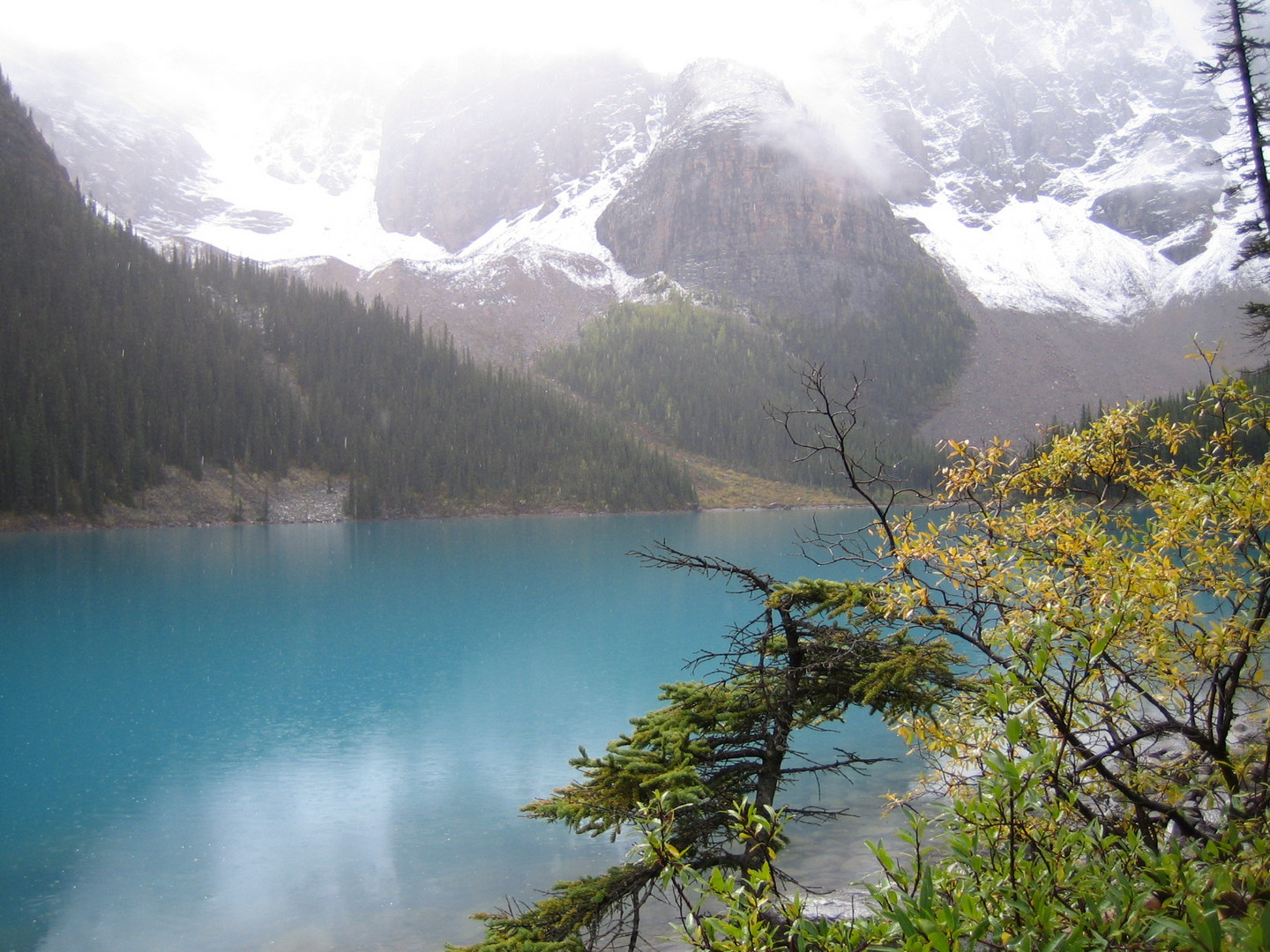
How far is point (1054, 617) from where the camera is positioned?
3477 millimetres

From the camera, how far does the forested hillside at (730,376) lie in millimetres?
146500

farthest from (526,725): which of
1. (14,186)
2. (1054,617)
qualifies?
(14,186)


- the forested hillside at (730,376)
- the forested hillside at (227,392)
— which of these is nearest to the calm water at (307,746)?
the forested hillside at (227,392)

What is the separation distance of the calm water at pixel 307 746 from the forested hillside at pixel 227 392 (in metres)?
38.1

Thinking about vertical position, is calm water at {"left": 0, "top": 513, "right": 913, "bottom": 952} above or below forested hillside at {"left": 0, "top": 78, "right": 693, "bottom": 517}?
below

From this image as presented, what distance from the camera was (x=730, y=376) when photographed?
162500 millimetres

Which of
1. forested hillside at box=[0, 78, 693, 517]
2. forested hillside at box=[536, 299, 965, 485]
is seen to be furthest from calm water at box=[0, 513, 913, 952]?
forested hillside at box=[536, 299, 965, 485]

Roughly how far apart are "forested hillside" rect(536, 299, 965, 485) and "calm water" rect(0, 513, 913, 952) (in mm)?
103630

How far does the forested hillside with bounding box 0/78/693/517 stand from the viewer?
76750mm

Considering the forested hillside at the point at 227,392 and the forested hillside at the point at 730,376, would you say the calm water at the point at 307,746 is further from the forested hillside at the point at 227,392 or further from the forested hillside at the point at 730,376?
the forested hillside at the point at 730,376

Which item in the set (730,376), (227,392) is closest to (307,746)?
(227,392)

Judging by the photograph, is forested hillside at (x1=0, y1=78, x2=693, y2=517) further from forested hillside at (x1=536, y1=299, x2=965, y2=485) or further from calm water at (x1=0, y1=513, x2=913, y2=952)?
calm water at (x1=0, y1=513, x2=913, y2=952)

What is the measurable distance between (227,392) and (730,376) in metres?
95.1

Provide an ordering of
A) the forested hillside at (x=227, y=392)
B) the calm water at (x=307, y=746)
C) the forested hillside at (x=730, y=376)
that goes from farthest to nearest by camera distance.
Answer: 1. the forested hillside at (x=730, y=376)
2. the forested hillside at (x=227, y=392)
3. the calm water at (x=307, y=746)
